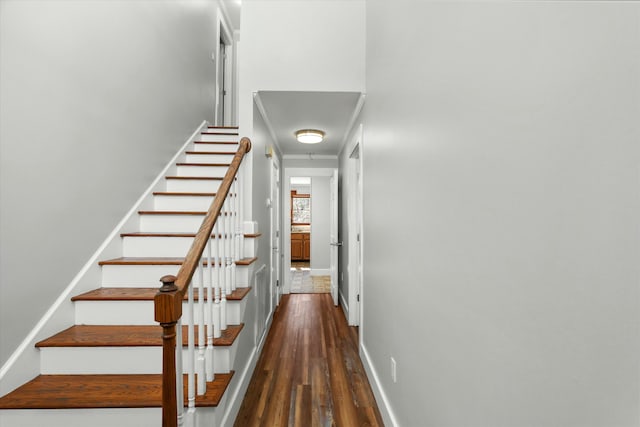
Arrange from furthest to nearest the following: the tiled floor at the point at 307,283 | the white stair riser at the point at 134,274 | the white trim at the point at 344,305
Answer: the tiled floor at the point at 307,283, the white trim at the point at 344,305, the white stair riser at the point at 134,274

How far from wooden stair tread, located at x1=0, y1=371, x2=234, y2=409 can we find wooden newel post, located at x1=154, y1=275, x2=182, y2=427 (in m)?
0.38

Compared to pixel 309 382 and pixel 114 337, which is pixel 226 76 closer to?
pixel 114 337

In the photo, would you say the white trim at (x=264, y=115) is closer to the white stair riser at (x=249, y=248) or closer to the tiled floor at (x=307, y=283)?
the white stair riser at (x=249, y=248)

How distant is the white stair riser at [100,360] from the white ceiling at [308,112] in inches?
81.1

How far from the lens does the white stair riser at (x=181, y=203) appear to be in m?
2.75

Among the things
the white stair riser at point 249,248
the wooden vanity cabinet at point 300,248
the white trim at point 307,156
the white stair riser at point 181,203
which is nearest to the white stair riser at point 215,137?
the white trim at point 307,156

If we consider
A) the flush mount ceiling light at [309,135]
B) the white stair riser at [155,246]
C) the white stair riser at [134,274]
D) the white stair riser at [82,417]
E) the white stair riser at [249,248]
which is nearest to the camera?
the white stair riser at [82,417]

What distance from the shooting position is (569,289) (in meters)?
0.55

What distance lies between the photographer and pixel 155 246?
7.68ft

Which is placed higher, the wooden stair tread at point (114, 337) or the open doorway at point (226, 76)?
the open doorway at point (226, 76)

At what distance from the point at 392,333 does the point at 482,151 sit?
1.24 metres

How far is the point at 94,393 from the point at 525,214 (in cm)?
188

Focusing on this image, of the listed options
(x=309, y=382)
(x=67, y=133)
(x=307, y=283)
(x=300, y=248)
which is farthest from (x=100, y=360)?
(x=300, y=248)

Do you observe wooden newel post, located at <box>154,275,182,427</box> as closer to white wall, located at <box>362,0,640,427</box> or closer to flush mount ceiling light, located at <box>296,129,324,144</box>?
white wall, located at <box>362,0,640,427</box>
